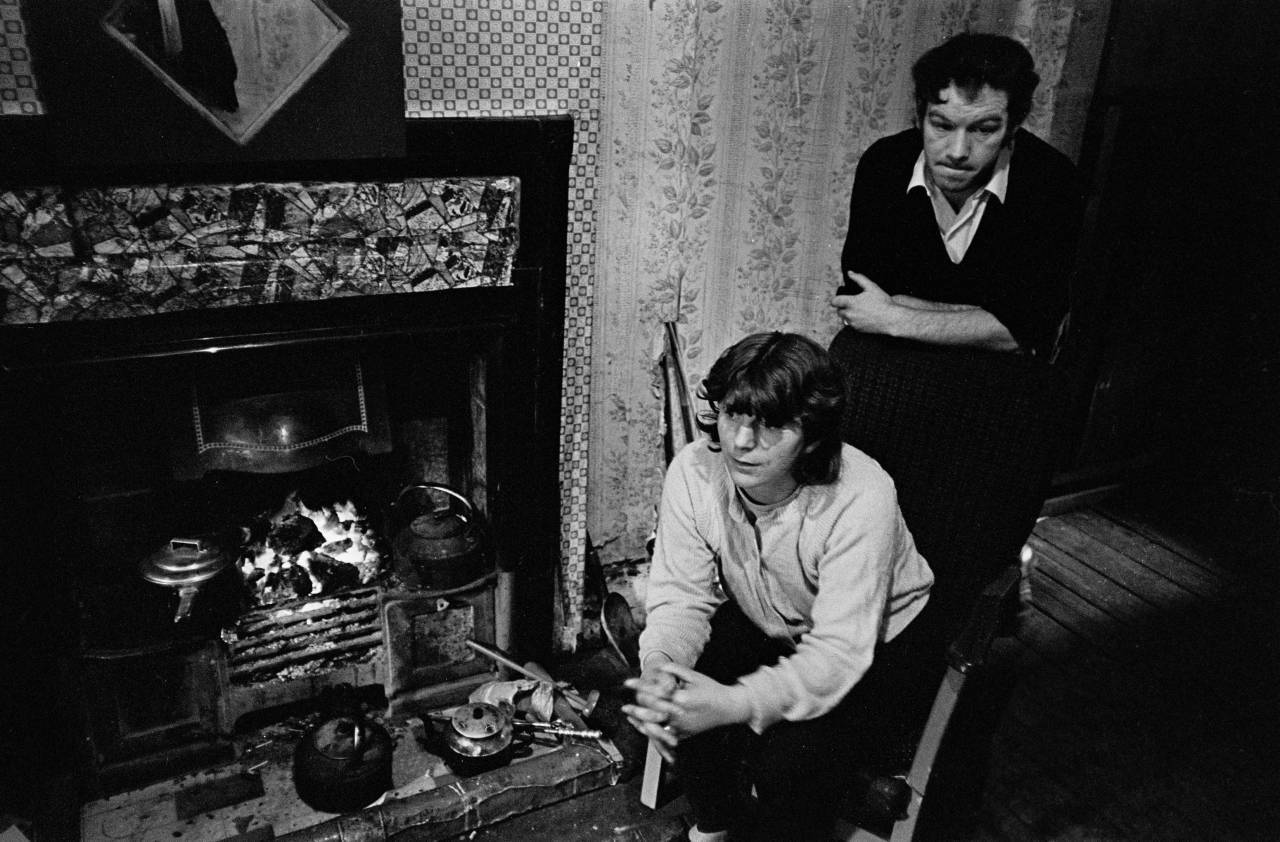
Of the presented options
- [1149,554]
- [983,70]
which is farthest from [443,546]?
[1149,554]

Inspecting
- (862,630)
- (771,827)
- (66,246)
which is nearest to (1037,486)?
(862,630)

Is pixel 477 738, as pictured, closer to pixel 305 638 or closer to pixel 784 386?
pixel 305 638

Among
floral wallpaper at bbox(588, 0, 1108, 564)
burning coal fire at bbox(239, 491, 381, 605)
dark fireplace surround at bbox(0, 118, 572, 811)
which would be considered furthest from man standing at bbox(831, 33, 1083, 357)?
burning coal fire at bbox(239, 491, 381, 605)

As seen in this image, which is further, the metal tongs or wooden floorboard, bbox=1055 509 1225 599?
wooden floorboard, bbox=1055 509 1225 599

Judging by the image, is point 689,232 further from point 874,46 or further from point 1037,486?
point 1037,486

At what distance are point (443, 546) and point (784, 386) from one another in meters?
1.16

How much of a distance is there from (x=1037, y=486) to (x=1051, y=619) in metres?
1.60

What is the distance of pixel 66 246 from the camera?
184 cm

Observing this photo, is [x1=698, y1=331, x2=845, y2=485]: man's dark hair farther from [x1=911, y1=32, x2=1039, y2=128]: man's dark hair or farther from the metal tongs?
the metal tongs

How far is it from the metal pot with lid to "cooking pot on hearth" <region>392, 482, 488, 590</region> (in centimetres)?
46

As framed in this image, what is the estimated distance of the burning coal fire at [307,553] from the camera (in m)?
2.43

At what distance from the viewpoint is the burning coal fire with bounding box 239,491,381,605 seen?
2.43 m

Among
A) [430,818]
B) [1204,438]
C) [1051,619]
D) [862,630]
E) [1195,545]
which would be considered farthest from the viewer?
[1204,438]

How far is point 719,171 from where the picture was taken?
257 centimetres
